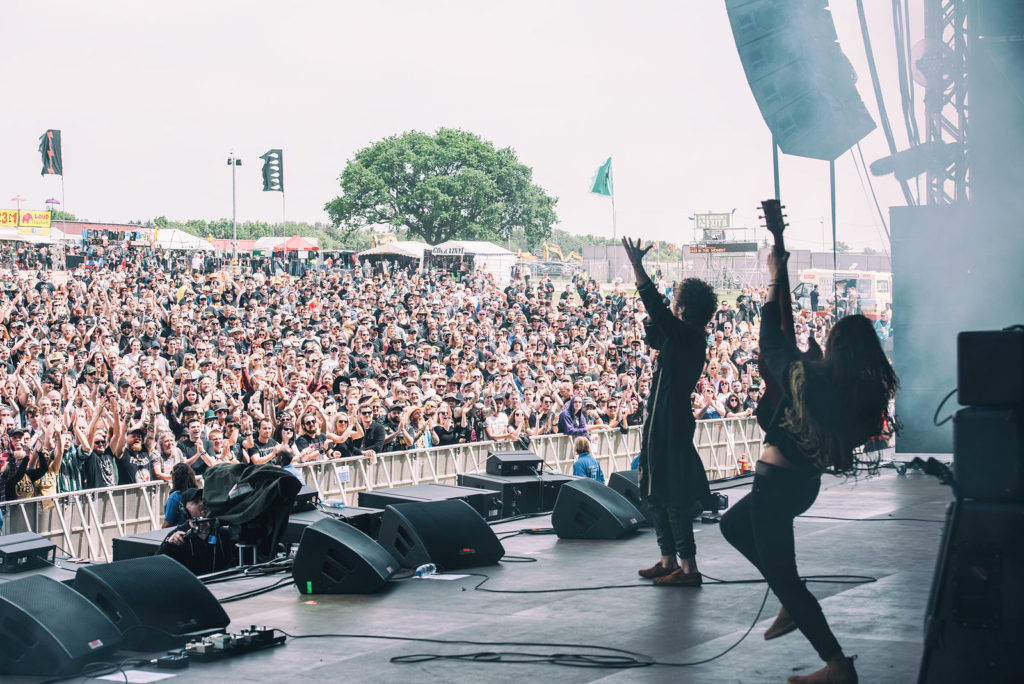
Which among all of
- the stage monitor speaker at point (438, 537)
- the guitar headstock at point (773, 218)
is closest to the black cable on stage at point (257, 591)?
the stage monitor speaker at point (438, 537)

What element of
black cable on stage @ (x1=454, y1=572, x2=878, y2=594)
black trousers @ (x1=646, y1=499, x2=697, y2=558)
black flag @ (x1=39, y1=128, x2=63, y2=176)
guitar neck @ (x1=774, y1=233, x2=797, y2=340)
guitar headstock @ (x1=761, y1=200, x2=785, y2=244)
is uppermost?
black flag @ (x1=39, y1=128, x2=63, y2=176)

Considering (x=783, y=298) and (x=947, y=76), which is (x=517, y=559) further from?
(x=947, y=76)

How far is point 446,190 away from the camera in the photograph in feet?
227

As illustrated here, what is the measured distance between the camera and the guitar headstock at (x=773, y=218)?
4609mm

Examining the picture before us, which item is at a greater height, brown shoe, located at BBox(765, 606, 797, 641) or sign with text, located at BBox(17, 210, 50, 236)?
sign with text, located at BBox(17, 210, 50, 236)

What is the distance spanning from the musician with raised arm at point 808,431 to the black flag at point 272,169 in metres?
38.3

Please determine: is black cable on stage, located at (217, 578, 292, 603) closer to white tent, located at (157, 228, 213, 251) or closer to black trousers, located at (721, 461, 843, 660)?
black trousers, located at (721, 461, 843, 660)

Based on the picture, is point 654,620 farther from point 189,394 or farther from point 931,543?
point 189,394

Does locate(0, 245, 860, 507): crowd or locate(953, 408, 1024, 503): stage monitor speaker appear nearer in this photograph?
locate(953, 408, 1024, 503): stage monitor speaker

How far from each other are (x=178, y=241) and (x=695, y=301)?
4388cm

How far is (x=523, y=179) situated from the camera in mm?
70438

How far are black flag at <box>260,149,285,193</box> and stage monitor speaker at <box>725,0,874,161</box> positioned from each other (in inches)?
1246

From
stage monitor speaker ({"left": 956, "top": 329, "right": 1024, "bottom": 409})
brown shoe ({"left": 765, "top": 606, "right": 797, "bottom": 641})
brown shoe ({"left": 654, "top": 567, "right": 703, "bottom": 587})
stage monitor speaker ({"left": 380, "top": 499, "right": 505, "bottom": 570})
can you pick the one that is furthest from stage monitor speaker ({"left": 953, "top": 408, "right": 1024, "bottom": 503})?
stage monitor speaker ({"left": 380, "top": 499, "right": 505, "bottom": 570})

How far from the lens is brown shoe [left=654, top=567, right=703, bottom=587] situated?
6230mm
